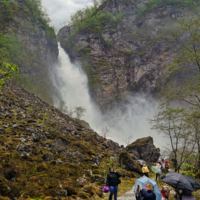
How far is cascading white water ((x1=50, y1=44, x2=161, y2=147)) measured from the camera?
6750cm

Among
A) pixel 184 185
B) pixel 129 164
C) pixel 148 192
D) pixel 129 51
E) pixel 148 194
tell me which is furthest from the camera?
pixel 129 51

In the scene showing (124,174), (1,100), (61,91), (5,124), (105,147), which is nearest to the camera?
(5,124)

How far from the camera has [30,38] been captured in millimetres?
54438

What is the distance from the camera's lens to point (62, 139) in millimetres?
15641

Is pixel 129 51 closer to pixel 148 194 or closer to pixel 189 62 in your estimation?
pixel 189 62

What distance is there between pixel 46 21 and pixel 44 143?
2781 inches

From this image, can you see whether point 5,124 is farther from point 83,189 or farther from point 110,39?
point 110,39

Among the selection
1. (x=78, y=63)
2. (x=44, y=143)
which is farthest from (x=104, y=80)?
(x=44, y=143)

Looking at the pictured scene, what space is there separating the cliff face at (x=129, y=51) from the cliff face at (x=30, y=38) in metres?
18.3

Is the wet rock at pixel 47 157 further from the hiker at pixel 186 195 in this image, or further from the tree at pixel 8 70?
the hiker at pixel 186 195

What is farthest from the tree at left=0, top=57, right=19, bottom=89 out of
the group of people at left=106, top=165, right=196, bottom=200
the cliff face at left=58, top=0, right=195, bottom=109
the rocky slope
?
the cliff face at left=58, top=0, right=195, bottom=109

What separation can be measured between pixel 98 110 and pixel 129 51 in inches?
1231

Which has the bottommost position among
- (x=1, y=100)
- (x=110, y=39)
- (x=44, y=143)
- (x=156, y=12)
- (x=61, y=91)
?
(x=44, y=143)

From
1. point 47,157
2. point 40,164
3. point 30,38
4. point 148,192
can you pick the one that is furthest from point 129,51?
point 148,192
